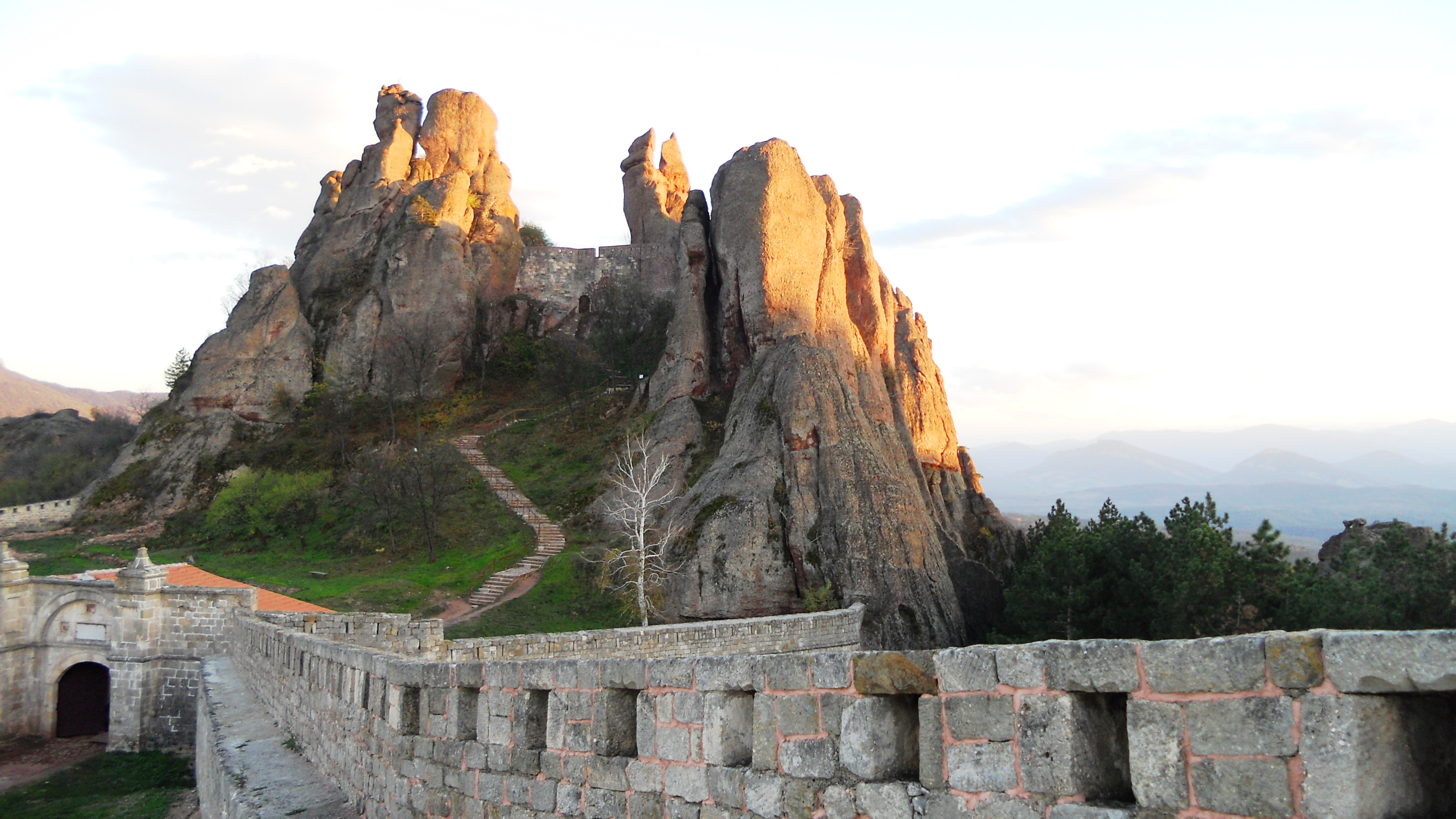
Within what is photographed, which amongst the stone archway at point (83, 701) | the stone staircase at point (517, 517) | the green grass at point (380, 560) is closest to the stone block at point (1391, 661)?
the green grass at point (380, 560)

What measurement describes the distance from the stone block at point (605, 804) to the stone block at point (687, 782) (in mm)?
466

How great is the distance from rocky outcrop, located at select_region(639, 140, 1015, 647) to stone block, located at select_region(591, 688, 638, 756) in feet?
70.6

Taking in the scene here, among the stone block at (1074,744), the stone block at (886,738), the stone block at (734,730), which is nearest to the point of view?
the stone block at (1074,744)

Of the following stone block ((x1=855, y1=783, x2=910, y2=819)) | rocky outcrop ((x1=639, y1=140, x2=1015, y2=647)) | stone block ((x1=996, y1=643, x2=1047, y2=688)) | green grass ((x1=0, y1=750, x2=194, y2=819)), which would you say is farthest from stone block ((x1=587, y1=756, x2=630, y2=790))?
rocky outcrop ((x1=639, y1=140, x2=1015, y2=647))

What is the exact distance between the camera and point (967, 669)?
4.11m

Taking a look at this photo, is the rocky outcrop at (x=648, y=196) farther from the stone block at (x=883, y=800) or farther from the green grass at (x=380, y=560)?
the stone block at (x=883, y=800)

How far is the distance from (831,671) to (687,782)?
1421mm

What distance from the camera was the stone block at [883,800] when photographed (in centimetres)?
433

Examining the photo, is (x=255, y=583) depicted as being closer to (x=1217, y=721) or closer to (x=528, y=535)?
(x=528, y=535)

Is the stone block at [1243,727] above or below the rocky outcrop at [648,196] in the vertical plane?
below

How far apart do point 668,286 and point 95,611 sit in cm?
3463

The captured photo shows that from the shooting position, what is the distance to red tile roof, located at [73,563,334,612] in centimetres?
2644

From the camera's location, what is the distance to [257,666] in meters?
16.2

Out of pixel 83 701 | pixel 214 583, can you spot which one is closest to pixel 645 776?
pixel 83 701
